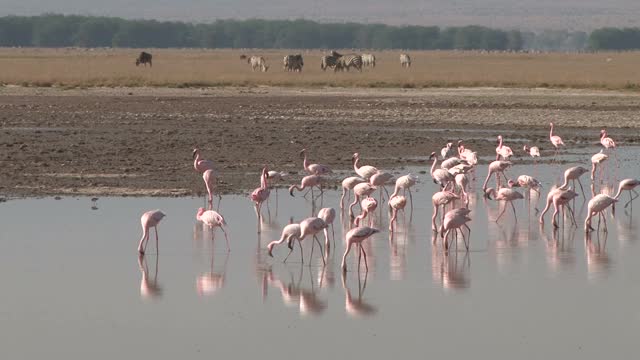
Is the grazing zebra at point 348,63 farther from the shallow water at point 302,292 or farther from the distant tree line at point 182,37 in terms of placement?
the distant tree line at point 182,37

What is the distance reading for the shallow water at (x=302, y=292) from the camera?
10734 millimetres

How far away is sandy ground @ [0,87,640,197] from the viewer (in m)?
21.9


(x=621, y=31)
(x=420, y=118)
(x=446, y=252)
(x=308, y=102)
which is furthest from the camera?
(x=621, y=31)

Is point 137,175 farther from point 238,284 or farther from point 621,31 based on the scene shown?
point 621,31

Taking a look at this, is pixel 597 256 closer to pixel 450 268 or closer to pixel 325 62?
pixel 450 268

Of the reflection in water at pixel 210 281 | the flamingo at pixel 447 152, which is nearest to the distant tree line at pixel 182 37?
the flamingo at pixel 447 152

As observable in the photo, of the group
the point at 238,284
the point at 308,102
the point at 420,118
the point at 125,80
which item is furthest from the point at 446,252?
the point at 125,80

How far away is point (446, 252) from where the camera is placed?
14875mm

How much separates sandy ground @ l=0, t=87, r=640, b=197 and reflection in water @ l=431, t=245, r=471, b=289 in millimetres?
5514

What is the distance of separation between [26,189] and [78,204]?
174cm

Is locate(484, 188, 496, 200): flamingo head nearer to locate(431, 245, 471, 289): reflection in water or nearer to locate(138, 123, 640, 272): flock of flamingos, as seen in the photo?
locate(138, 123, 640, 272): flock of flamingos

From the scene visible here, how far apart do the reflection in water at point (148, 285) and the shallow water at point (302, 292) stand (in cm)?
2

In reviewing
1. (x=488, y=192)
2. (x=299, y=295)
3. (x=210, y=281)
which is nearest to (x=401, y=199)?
(x=488, y=192)

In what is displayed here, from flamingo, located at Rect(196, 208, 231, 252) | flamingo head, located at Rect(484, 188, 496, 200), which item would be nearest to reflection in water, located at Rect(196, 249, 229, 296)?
flamingo, located at Rect(196, 208, 231, 252)
